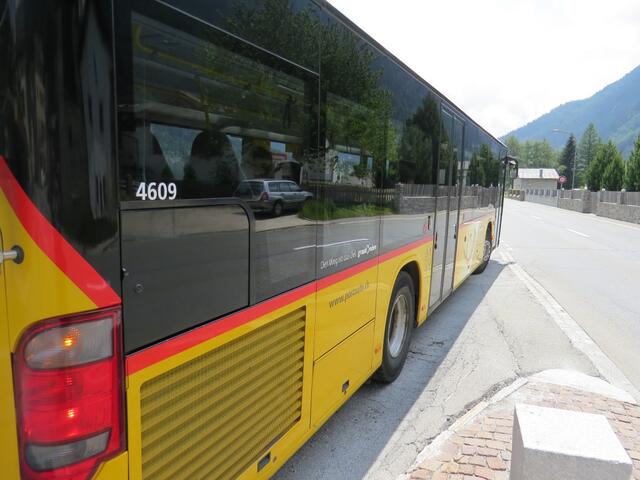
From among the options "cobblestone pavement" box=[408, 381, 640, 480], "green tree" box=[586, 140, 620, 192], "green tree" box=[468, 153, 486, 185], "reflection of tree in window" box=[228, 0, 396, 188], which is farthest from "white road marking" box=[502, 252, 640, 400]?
"green tree" box=[586, 140, 620, 192]

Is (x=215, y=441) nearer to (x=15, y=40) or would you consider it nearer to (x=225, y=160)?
(x=225, y=160)

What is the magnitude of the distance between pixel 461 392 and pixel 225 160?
11.6 feet

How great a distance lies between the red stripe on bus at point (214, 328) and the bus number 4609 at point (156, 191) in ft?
1.77

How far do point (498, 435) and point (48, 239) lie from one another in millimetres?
3397

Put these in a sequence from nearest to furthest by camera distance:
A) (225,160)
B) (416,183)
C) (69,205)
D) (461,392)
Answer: (69,205) < (225,160) < (461,392) < (416,183)

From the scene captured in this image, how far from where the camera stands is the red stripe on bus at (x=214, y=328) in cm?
167

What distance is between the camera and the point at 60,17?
1.31 meters

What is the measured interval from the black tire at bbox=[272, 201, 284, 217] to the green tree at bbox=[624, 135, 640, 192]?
4642 cm

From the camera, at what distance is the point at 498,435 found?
3.54 meters

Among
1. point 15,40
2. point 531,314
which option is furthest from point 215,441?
point 531,314

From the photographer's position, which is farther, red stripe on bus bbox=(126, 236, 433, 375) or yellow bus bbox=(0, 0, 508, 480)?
red stripe on bus bbox=(126, 236, 433, 375)

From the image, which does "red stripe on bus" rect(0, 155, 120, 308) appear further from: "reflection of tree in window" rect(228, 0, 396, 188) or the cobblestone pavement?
the cobblestone pavement

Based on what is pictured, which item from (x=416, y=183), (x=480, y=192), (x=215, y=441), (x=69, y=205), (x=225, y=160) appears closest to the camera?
(x=69, y=205)

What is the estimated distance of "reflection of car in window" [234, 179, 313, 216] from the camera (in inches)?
83.9
